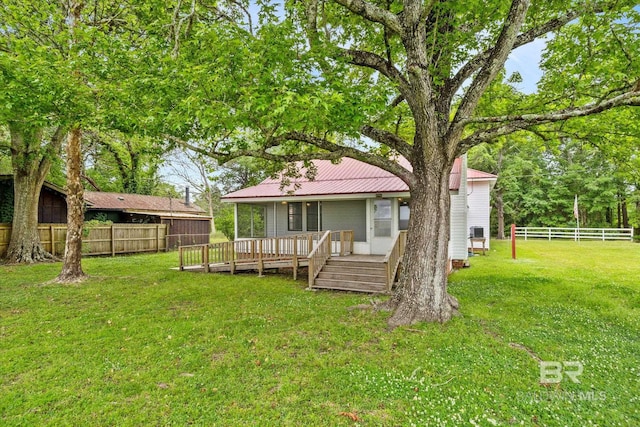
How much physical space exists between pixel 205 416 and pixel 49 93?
20.8 ft

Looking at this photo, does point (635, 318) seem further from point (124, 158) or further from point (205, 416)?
point (124, 158)

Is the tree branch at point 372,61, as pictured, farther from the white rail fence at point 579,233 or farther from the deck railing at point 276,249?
the white rail fence at point 579,233

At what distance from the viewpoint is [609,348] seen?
487cm

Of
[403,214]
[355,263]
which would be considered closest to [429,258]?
[355,263]

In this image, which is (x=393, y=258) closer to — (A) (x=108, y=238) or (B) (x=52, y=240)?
(A) (x=108, y=238)

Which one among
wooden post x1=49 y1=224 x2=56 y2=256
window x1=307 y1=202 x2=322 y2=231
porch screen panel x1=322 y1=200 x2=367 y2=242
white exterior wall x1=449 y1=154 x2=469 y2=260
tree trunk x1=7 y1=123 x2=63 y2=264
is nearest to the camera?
white exterior wall x1=449 y1=154 x2=469 y2=260

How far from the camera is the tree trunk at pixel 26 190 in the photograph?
12883 mm

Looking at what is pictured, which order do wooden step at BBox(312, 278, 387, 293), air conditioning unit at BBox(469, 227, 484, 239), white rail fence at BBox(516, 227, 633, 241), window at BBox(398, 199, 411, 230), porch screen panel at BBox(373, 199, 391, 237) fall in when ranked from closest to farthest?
wooden step at BBox(312, 278, 387, 293), porch screen panel at BBox(373, 199, 391, 237), window at BBox(398, 199, 411, 230), air conditioning unit at BBox(469, 227, 484, 239), white rail fence at BBox(516, 227, 633, 241)

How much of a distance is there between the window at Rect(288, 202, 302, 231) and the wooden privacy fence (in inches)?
396

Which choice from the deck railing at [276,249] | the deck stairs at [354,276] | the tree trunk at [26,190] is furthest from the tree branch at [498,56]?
the tree trunk at [26,190]

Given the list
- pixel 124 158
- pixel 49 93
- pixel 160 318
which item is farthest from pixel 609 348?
pixel 124 158

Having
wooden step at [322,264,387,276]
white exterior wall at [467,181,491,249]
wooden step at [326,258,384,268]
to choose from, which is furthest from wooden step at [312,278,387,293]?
white exterior wall at [467,181,491,249]

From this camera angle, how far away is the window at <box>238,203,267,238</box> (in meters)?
14.8

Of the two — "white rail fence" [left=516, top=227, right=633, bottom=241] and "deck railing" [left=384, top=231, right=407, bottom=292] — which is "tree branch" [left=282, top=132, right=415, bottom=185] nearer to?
"deck railing" [left=384, top=231, right=407, bottom=292]
